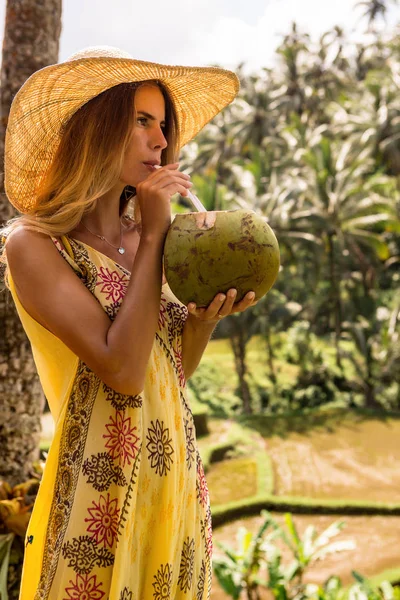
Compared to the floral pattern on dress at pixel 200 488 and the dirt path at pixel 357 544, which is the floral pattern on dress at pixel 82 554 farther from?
the dirt path at pixel 357 544

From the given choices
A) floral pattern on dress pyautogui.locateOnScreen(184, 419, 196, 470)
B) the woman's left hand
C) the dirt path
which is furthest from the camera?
the dirt path

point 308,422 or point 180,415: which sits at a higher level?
point 308,422

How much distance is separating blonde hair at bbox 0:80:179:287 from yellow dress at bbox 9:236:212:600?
0.08 m

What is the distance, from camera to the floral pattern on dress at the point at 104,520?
1274 millimetres

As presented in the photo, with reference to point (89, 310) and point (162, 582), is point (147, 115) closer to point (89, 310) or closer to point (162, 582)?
point (89, 310)

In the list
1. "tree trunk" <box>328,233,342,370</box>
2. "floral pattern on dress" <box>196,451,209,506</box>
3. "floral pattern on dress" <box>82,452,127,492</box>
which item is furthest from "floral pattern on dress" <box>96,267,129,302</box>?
"tree trunk" <box>328,233,342,370</box>

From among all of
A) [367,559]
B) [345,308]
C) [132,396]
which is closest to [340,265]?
[345,308]

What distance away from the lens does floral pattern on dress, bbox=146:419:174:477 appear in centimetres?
134

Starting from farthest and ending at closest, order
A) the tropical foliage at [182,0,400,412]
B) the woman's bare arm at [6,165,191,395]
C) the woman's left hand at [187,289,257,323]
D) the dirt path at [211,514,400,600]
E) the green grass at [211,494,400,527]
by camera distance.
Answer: the tropical foliage at [182,0,400,412]
the green grass at [211,494,400,527]
the dirt path at [211,514,400,600]
the woman's left hand at [187,289,257,323]
the woman's bare arm at [6,165,191,395]

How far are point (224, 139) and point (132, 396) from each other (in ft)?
106

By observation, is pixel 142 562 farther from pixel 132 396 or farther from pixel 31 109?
pixel 31 109

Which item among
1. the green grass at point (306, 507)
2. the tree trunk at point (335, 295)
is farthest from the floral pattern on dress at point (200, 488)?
the tree trunk at point (335, 295)

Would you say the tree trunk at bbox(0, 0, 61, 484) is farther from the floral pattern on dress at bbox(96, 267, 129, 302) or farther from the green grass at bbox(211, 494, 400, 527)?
the green grass at bbox(211, 494, 400, 527)

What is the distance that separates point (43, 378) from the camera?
1.47 metres
